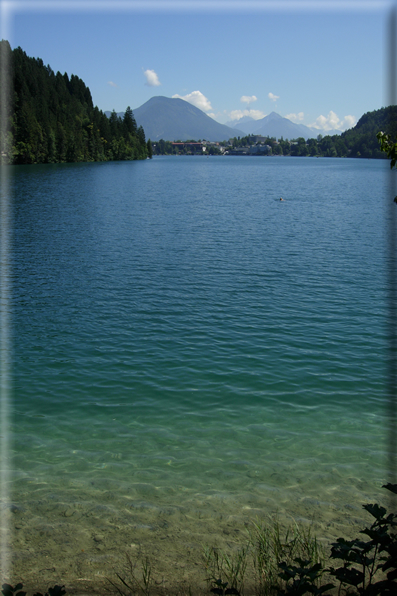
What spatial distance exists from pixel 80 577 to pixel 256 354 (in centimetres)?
1090

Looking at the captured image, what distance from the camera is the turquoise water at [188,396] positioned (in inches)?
367

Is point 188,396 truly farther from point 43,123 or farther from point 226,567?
point 43,123

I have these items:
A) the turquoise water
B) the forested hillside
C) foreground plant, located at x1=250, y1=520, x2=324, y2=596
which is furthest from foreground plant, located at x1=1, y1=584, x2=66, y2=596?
the forested hillside

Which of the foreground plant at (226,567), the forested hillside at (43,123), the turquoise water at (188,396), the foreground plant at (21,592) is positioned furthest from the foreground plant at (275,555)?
the forested hillside at (43,123)

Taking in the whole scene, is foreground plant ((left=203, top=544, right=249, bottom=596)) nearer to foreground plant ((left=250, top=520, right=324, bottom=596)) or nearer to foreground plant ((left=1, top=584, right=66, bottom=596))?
foreground plant ((left=250, top=520, right=324, bottom=596))

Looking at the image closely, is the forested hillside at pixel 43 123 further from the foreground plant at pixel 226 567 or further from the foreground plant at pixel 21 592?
the foreground plant at pixel 21 592

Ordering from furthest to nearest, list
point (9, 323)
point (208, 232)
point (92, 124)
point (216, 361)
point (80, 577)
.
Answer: point (92, 124) < point (208, 232) < point (9, 323) < point (216, 361) < point (80, 577)

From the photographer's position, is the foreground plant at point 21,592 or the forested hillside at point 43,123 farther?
the forested hillside at point 43,123

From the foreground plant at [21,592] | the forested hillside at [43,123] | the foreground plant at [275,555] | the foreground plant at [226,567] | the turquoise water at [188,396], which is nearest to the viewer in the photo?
the foreground plant at [21,592]

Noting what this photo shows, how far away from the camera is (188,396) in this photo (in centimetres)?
1448

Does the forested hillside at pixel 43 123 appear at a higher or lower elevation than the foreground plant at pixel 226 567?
higher

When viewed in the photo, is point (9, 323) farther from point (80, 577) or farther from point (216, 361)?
point (80, 577)

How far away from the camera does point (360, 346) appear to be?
59.7 ft

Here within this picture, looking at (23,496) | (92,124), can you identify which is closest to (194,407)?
(23,496)
